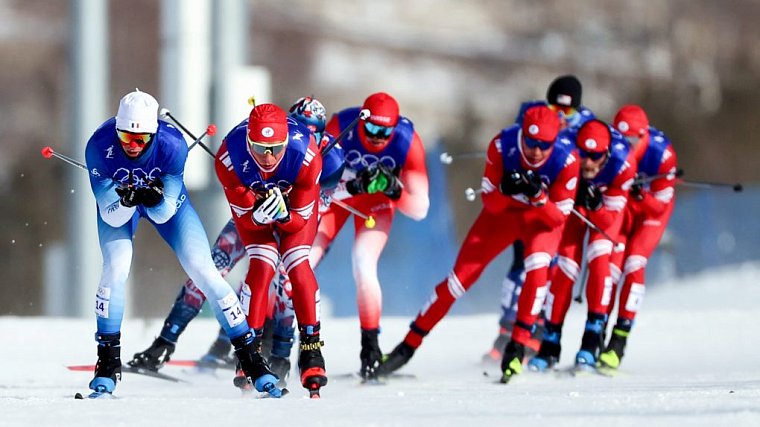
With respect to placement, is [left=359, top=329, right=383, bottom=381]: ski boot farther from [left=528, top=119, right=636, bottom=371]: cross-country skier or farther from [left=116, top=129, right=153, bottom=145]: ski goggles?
[left=116, top=129, right=153, bottom=145]: ski goggles

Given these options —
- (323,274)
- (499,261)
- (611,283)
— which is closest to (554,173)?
(611,283)

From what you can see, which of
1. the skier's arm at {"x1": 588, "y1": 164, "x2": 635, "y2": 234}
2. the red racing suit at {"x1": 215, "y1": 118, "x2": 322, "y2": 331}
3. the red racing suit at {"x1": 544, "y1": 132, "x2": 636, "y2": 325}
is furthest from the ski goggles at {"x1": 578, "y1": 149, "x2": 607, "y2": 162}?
the red racing suit at {"x1": 215, "y1": 118, "x2": 322, "y2": 331}

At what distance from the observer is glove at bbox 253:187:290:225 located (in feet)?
24.3

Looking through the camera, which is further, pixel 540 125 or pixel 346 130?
pixel 540 125

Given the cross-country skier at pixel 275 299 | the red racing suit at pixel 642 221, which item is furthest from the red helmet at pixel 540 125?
the red racing suit at pixel 642 221

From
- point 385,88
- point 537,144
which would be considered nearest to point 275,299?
point 537,144

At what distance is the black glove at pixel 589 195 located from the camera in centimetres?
946

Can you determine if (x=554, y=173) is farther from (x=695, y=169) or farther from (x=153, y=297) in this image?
(x=695, y=169)

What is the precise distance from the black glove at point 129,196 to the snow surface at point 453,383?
0.92 meters

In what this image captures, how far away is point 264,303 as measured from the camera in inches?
309

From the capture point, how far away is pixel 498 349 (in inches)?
403

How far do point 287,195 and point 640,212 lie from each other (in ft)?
10.6

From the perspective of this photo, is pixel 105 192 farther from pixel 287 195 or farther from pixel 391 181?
pixel 391 181

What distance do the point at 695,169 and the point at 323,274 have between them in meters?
11.2
